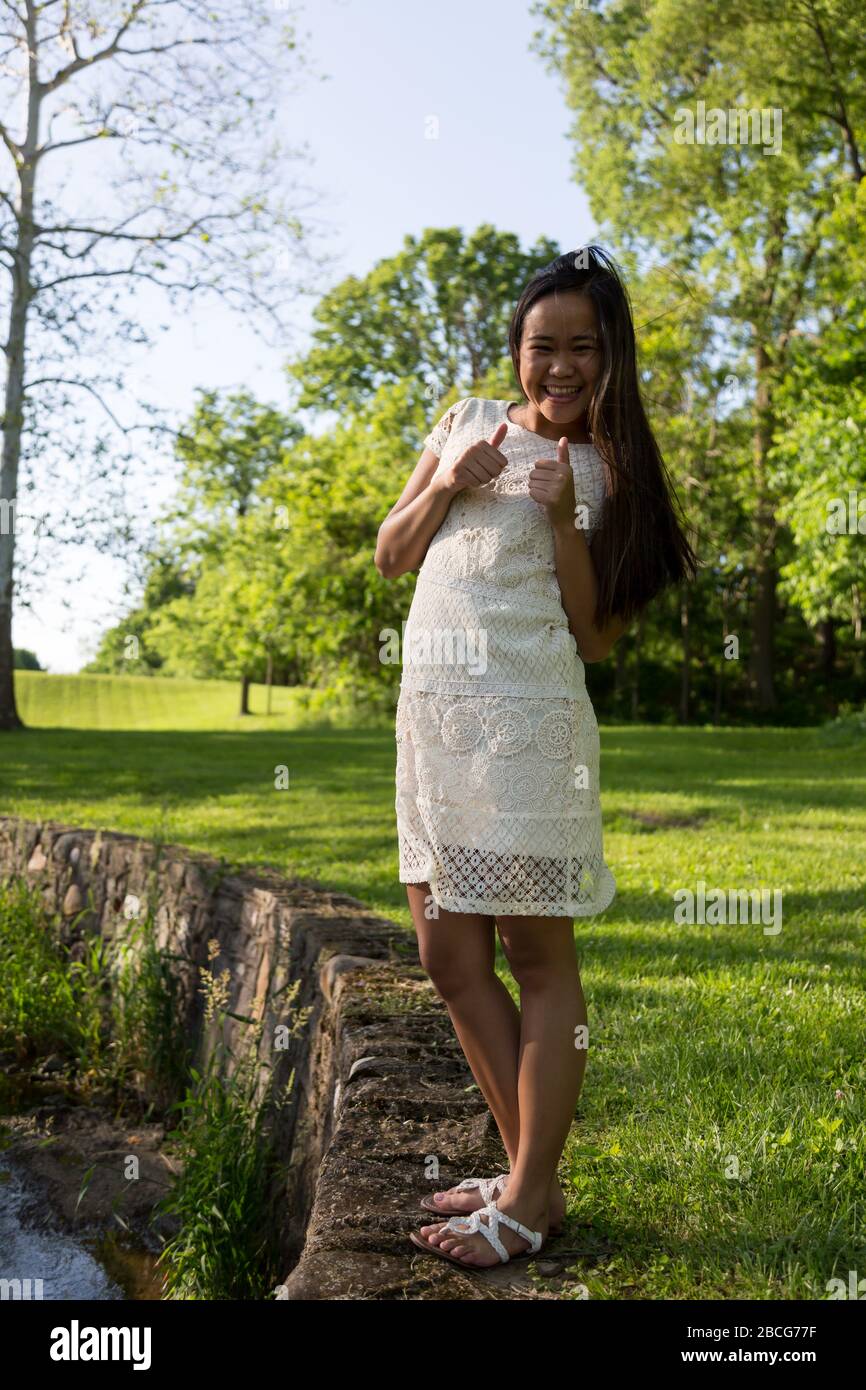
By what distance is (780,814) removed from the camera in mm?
8664

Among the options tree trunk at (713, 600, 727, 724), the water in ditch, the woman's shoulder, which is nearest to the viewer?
the woman's shoulder

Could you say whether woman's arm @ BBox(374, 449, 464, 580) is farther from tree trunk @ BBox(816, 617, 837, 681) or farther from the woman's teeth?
tree trunk @ BBox(816, 617, 837, 681)

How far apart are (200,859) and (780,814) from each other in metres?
4.08

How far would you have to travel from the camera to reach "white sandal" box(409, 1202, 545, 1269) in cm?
244

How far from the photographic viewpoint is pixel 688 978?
4.48m

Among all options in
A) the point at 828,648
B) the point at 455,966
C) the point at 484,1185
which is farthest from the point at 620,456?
the point at 828,648

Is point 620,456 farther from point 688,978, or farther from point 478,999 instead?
point 688,978

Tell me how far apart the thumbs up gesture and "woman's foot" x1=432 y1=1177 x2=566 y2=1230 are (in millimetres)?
1274

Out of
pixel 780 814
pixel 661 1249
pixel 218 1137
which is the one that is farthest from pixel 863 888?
pixel 661 1249

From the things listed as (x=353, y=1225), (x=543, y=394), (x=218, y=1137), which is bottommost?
(x=218, y=1137)

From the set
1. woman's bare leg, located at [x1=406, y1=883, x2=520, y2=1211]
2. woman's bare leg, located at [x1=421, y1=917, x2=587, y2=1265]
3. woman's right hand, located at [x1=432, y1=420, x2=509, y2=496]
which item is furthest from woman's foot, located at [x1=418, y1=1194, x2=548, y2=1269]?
woman's right hand, located at [x1=432, y1=420, x2=509, y2=496]

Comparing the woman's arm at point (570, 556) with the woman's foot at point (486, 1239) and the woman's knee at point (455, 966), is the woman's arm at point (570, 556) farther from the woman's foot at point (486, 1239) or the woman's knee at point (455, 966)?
the woman's foot at point (486, 1239)

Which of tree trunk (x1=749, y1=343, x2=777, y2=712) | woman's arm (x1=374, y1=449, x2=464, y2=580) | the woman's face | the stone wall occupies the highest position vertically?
tree trunk (x1=749, y1=343, x2=777, y2=712)

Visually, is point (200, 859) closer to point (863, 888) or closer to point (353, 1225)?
point (863, 888)
